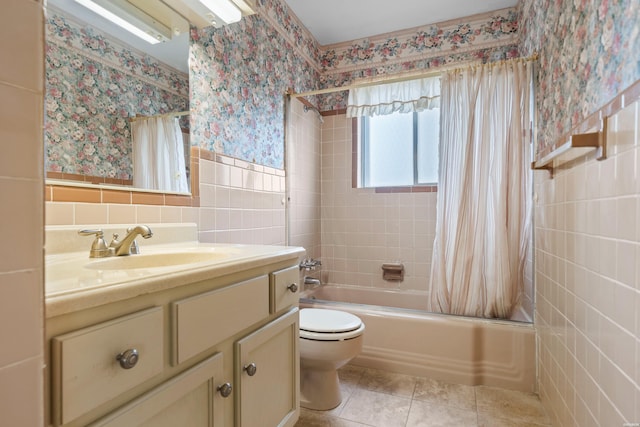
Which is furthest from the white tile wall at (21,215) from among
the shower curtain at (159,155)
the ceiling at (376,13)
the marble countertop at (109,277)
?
the ceiling at (376,13)

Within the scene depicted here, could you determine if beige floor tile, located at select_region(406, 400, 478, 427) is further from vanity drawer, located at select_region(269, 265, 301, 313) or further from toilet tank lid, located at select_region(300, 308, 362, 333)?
vanity drawer, located at select_region(269, 265, 301, 313)

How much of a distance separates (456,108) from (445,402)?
1.65m

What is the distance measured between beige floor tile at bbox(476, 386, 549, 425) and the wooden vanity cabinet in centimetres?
104

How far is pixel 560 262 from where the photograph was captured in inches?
53.2

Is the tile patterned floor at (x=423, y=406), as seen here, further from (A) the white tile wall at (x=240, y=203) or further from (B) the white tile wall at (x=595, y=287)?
(A) the white tile wall at (x=240, y=203)

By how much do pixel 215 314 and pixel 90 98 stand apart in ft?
2.93

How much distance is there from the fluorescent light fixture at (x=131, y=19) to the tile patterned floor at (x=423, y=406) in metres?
1.84

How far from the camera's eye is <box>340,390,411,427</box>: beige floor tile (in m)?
1.49

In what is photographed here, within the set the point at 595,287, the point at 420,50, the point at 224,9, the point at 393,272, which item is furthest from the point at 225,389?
the point at 420,50

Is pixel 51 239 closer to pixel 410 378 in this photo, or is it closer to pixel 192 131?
pixel 192 131

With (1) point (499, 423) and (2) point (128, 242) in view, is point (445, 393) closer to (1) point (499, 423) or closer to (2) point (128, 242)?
(1) point (499, 423)

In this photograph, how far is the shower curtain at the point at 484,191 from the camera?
180cm

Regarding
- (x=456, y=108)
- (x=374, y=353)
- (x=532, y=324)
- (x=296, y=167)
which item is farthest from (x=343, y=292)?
(x=456, y=108)

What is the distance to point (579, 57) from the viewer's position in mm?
1187
